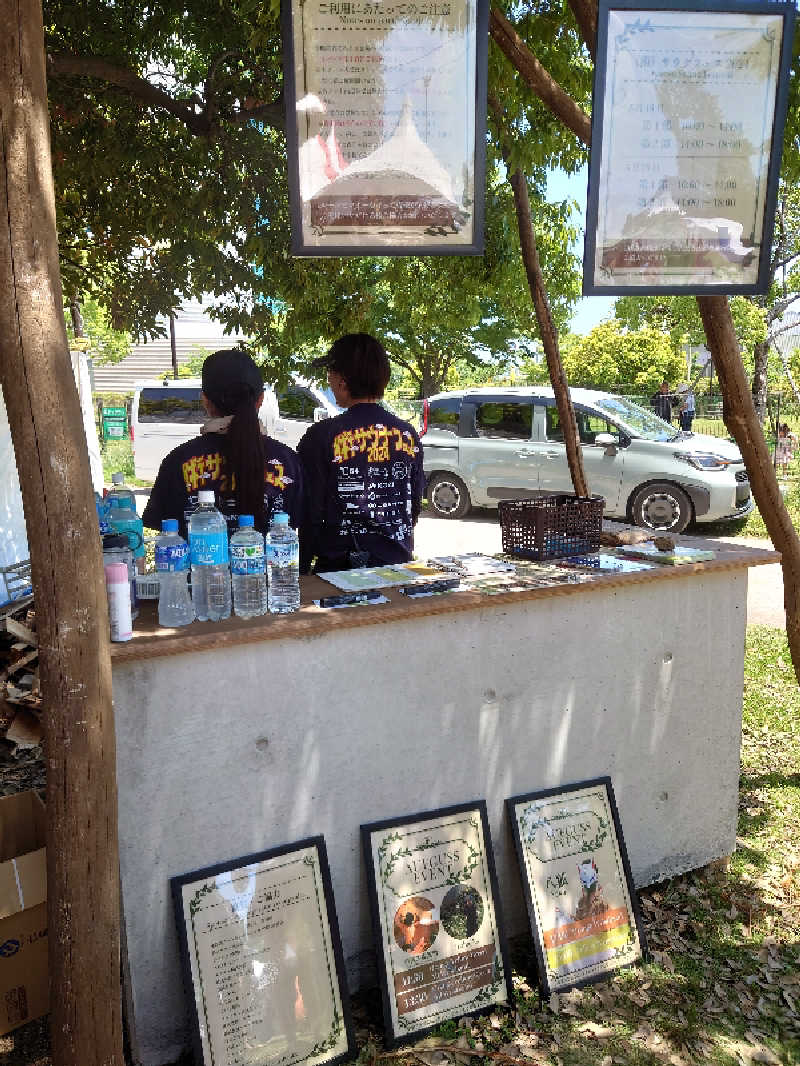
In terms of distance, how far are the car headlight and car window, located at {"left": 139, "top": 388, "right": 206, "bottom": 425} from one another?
9.15 m

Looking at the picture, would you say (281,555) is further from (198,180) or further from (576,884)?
(198,180)

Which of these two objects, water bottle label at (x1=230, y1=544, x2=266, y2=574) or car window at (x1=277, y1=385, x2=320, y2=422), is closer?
water bottle label at (x1=230, y1=544, x2=266, y2=574)

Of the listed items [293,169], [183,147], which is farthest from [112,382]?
[293,169]

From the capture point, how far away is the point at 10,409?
2.08 meters

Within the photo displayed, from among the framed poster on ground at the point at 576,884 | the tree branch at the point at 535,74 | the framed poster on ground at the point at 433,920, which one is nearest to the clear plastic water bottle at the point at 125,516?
the framed poster on ground at the point at 433,920

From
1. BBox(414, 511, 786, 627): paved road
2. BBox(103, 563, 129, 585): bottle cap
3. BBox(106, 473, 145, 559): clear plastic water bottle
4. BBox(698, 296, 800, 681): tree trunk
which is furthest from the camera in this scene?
BBox(414, 511, 786, 627): paved road

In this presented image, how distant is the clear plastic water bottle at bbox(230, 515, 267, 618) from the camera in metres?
2.84

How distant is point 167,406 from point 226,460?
14367 mm

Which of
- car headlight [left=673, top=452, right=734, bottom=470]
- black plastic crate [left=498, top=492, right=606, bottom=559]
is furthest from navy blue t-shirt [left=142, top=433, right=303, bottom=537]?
car headlight [left=673, top=452, right=734, bottom=470]

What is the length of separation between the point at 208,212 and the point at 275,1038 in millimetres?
5013

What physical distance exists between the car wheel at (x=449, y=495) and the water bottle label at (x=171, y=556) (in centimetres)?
1078

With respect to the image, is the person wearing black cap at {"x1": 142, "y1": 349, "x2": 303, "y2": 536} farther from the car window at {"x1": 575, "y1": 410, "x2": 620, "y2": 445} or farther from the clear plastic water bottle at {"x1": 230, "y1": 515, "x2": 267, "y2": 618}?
the car window at {"x1": 575, "y1": 410, "x2": 620, "y2": 445}

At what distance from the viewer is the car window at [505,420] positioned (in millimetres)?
12703

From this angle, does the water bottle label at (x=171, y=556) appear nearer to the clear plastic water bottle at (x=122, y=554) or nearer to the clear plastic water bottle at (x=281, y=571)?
the clear plastic water bottle at (x=122, y=554)
